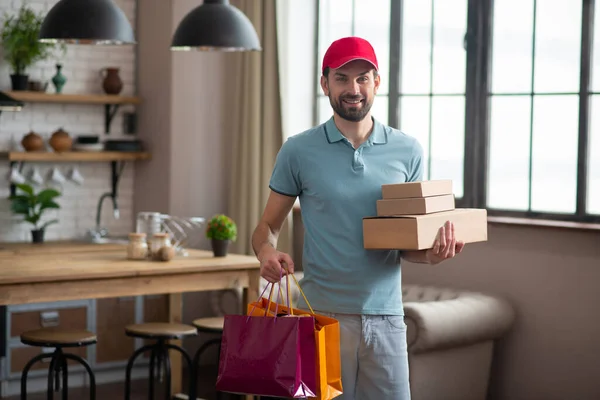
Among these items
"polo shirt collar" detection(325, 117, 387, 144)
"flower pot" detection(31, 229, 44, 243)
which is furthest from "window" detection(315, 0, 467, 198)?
"polo shirt collar" detection(325, 117, 387, 144)

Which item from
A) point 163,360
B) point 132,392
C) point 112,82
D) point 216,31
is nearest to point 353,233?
point 216,31

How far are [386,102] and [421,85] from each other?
0.29m

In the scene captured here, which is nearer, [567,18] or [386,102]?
[567,18]

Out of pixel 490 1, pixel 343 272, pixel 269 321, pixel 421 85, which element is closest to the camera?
pixel 269 321

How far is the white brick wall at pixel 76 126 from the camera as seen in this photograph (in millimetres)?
6105

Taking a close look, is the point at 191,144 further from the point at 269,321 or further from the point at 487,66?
the point at 269,321

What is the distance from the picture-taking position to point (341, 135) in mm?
2611

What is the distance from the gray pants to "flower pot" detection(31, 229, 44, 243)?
12.6 ft

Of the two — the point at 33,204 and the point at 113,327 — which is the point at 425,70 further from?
the point at 33,204

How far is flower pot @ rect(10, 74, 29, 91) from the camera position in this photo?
5949mm

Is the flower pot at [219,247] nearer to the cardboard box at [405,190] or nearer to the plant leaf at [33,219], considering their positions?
the plant leaf at [33,219]

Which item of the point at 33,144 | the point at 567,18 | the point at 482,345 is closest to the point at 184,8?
the point at 33,144

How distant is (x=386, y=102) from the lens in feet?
19.3

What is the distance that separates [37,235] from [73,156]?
0.55 metres
